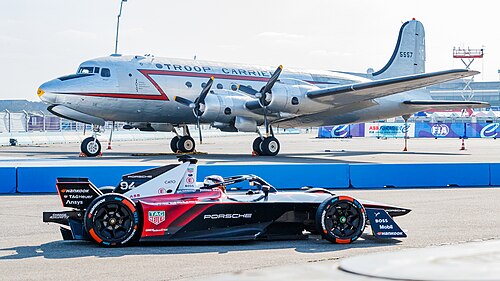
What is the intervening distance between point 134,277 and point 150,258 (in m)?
1.23

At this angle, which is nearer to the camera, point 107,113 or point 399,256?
point 399,256

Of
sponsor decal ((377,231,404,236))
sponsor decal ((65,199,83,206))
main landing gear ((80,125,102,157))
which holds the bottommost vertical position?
sponsor decal ((377,231,404,236))

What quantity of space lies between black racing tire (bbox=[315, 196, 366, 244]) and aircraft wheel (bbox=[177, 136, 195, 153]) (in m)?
23.7

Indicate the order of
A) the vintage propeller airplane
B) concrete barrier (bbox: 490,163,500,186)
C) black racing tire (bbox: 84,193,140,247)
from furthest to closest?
the vintage propeller airplane → concrete barrier (bbox: 490,163,500,186) → black racing tire (bbox: 84,193,140,247)

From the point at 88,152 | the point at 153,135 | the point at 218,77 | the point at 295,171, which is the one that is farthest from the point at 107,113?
the point at 153,135

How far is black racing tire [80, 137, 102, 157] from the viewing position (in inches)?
1158

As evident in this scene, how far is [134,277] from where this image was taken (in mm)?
7867

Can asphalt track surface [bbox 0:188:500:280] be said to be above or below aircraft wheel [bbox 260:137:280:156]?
below

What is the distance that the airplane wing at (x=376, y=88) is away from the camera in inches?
1143

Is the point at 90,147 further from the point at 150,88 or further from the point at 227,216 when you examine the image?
the point at 227,216

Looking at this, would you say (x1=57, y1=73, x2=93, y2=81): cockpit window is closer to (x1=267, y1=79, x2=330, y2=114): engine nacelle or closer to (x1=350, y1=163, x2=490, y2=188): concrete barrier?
(x1=267, y1=79, x2=330, y2=114): engine nacelle

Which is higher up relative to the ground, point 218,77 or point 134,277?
point 218,77

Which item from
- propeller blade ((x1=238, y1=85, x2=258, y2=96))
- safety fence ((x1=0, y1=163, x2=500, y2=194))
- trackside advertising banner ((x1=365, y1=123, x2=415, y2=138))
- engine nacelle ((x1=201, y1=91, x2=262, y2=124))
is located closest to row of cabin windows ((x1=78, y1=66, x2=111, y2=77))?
engine nacelle ((x1=201, y1=91, x2=262, y2=124))

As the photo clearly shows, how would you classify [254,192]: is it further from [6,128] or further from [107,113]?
[6,128]
